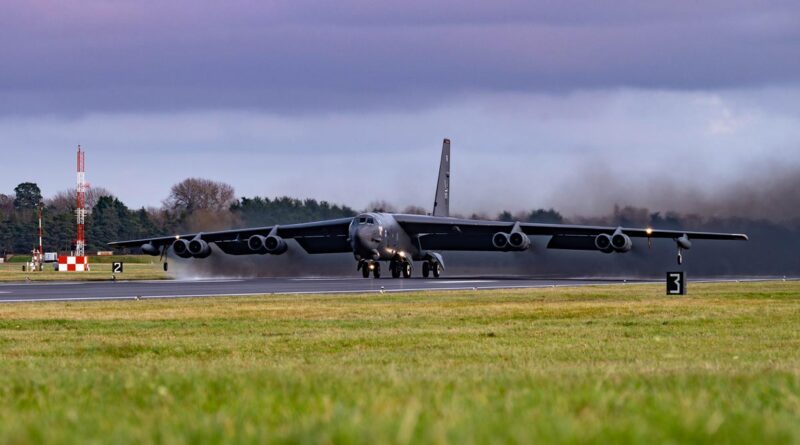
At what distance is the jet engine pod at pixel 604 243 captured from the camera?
66125mm

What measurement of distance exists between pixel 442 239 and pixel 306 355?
5580 centimetres

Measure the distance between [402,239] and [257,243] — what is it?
8896 mm

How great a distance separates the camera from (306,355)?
56.5ft

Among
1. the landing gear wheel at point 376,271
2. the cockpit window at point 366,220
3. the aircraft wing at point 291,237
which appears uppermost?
the cockpit window at point 366,220

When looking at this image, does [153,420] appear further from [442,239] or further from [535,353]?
[442,239]

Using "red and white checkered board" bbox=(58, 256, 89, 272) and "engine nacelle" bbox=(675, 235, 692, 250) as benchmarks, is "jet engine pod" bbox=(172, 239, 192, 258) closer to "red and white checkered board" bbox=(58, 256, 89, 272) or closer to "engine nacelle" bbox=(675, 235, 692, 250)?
"red and white checkered board" bbox=(58, 256, 89, 272)

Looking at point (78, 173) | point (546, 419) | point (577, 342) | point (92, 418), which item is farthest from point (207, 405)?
point (78, 173)

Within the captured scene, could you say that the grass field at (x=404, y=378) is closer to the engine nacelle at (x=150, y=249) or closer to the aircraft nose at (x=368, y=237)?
the aircraft nose at (x=368, y=237)

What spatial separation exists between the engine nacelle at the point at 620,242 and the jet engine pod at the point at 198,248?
2468cm

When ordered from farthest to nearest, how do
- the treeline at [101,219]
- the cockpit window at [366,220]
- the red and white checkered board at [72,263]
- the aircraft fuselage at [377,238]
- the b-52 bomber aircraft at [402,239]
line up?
the treeline at [101,219] → the red and white checkered board at [72,263] → the b-52 bomber aircraft at [402,239] → the cockpit window at [366,220] → the aircraft fuselage at [377,238]

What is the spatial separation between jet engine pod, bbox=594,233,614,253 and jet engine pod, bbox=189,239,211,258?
23758 millimetres

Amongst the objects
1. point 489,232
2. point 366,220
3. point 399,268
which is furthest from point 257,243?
point 489,232

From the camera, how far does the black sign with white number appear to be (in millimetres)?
39375

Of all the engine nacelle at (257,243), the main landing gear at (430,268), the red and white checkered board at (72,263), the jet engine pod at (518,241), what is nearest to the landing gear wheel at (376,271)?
the main landing gear at (430,268)
